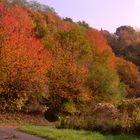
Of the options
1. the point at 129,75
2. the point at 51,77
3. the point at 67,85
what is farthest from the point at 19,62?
the point at 129,75

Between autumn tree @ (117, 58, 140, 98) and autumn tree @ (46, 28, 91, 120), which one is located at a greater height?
autumn tree @ (117, 58, 140, 98)

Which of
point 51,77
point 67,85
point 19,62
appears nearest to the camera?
point 19,62

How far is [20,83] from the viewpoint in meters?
43.7

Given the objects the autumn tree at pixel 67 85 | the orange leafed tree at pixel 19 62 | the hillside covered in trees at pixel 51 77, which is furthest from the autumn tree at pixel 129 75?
the orange leafed tree at pixel 19 62

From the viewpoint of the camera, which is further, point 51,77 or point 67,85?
point 51,77

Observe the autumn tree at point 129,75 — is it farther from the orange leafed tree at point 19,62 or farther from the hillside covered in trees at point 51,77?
the orange leafed tree at point 19,62

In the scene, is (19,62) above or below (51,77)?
above

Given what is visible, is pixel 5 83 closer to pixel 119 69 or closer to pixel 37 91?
pixel 37 91

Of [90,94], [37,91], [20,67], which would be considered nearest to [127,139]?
[20,67]

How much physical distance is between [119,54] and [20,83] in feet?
211

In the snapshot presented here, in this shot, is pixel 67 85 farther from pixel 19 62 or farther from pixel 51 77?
pixel 19 62

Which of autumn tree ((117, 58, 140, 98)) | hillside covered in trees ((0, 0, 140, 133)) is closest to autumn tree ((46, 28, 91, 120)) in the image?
hillside covered in trees ((0, 0, 140, 133))

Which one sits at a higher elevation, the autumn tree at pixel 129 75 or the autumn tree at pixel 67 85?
the autumn tree at pixel 129 75

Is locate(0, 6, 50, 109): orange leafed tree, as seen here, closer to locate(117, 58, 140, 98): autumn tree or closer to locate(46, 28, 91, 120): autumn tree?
locate(46, 28, 91, 120): autumn tree
